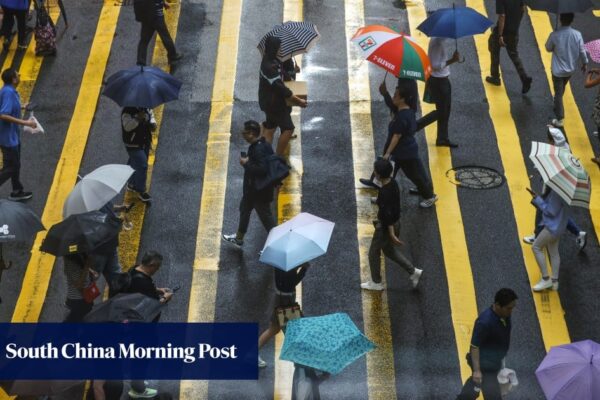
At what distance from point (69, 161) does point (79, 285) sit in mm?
4244

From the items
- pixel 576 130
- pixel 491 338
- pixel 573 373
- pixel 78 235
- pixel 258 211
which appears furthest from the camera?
pixel 576 130

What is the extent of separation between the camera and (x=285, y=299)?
1213cm

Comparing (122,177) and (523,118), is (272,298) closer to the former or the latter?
(122,177)

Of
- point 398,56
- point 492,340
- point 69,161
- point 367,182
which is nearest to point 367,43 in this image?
point 398,56

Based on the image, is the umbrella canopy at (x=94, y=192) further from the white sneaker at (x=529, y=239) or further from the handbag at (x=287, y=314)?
the white sneaker at (x=529, y=239)

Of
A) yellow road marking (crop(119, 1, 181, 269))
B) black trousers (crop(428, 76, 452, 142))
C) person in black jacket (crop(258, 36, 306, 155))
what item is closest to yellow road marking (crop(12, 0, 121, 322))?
yellow road marking (crop(119, 1, 181, 269))

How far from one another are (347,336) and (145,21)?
30.1 ft

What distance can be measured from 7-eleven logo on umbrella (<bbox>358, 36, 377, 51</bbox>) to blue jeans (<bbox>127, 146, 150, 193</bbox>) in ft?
10.3

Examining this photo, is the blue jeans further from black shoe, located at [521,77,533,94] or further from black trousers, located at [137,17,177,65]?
black shoe, located at [521,77,533,94]

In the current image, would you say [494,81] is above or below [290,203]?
below

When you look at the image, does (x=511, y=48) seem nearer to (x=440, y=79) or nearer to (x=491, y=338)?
(x=440, y=79)

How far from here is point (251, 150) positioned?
13641 millimetres

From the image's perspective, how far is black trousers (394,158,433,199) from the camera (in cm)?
1489

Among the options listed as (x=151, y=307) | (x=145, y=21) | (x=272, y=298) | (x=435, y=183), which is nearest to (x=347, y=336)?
(x=151, y=307)
